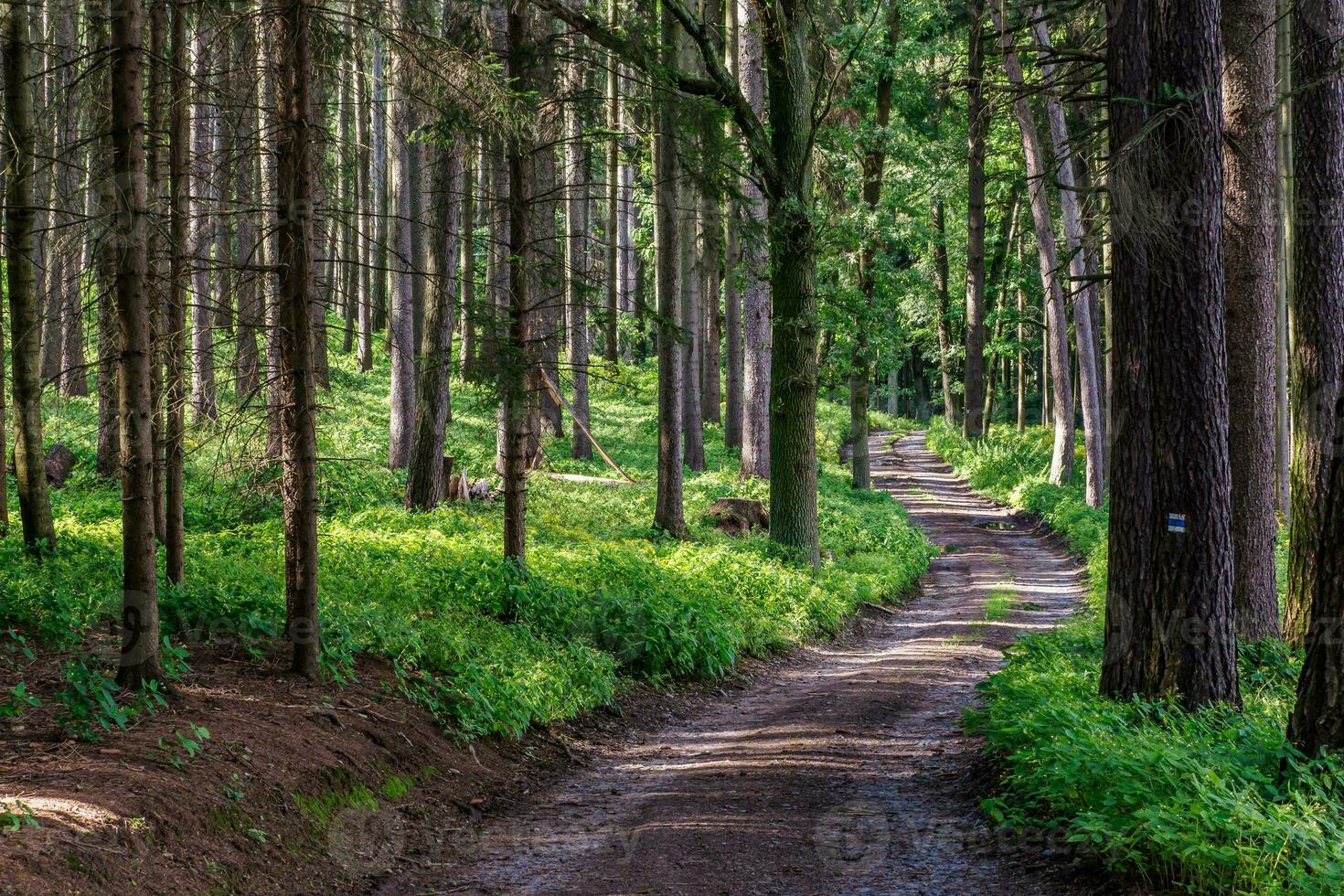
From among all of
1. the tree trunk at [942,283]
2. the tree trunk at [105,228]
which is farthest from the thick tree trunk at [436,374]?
the tree trunk at [942,283]

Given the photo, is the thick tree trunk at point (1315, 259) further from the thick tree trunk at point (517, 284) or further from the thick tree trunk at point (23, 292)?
the thick tree trunk at point (23, 292)

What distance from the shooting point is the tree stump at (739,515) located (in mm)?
17938

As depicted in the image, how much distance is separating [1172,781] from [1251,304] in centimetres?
605

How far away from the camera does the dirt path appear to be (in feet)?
19.0

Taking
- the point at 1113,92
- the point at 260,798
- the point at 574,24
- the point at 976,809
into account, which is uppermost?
the point at 574,24

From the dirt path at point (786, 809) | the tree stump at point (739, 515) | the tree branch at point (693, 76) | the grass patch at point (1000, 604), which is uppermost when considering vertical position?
the tree branch at point (693, 76)

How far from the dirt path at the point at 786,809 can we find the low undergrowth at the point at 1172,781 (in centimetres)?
33

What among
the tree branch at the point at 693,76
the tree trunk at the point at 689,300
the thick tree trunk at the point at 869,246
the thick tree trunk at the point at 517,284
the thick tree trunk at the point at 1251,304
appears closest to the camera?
the thick tree trunk at the point at 1251,304

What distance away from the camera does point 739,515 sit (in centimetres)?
1828

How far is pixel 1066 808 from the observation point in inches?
236

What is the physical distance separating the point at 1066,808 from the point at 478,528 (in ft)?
33.2

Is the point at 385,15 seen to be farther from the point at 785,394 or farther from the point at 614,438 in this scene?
the point at 614,438

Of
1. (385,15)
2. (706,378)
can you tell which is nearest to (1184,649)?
(385,15)

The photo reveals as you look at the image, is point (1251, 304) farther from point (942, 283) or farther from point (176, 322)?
point (942, 283)
